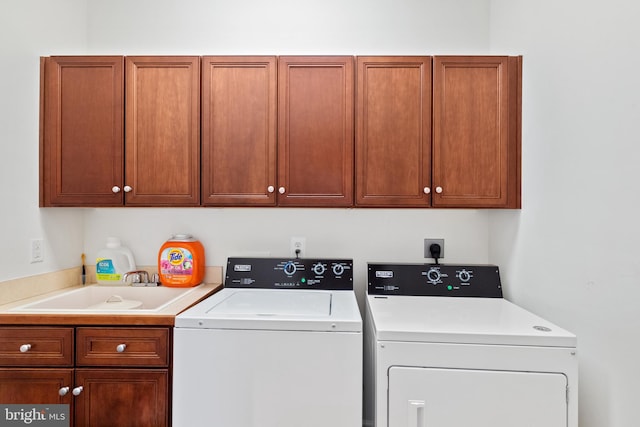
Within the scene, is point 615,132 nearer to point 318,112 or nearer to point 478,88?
point 478,88

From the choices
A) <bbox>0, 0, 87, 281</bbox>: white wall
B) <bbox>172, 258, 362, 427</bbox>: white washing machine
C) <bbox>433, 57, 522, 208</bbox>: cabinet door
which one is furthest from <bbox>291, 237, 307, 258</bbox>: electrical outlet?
<bbox>0, 0, 87, 281</bbox>: white wall

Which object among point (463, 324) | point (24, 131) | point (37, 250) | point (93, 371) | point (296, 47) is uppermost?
point (296, 47)

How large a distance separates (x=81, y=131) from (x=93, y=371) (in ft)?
3.83

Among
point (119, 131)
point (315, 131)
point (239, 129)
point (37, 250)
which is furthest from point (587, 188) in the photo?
point (37, 250)

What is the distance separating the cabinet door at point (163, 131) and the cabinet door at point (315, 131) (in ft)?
1.48

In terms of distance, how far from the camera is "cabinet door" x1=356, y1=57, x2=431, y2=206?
1.70m

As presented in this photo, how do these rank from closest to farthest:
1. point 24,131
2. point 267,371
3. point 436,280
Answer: point 267,371 → point 24,131 → point 436,280

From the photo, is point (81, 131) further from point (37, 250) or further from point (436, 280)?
point (436, 280)

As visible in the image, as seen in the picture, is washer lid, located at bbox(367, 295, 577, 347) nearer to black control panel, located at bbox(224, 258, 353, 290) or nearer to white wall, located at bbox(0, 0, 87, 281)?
black control panel, located at bbox(224, 258, 353, 290)

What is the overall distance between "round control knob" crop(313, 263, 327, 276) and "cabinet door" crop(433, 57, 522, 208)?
717 mm

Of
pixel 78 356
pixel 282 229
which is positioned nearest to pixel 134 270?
pixel 78 356

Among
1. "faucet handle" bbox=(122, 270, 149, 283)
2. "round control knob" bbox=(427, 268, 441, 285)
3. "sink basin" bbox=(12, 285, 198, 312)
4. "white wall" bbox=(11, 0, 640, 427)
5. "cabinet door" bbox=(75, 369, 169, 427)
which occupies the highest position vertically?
"white wall" bbox=(11, 0, 640, 427)

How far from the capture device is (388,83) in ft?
5.60

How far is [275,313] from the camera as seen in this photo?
55.4 inches
